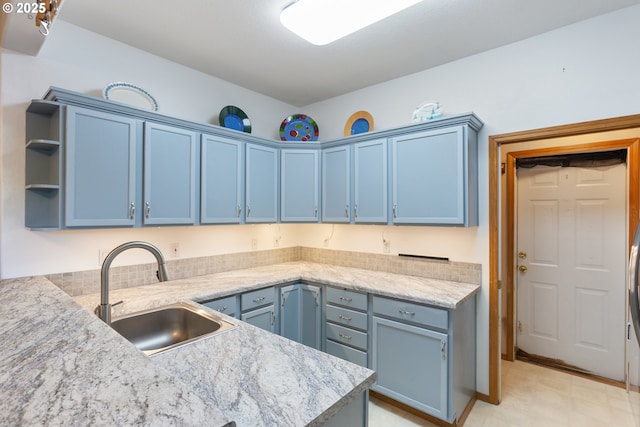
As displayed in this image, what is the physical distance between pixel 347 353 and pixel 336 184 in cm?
146

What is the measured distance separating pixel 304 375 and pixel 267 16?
6.58 ft

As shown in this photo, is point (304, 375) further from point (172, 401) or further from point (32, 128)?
point (32, 128)

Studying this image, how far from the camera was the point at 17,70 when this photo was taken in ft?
6.04

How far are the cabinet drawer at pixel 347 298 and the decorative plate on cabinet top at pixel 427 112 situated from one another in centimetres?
146

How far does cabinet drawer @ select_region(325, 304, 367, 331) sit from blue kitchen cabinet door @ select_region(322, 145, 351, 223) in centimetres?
78

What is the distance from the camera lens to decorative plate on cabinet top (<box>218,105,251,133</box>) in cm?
274

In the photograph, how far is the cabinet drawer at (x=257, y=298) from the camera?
7.66 feet

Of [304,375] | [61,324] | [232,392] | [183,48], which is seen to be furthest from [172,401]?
[183,48]

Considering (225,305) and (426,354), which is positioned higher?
(225,305)

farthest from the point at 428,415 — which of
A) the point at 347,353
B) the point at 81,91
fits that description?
the point at 81,91

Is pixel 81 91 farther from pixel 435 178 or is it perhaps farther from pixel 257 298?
pixel 435 178

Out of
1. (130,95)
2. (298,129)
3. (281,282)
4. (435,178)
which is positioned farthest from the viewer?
(298,129)

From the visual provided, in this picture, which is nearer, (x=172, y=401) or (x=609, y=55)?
(x=172, y=401)

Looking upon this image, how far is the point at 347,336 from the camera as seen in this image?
2.48 m
